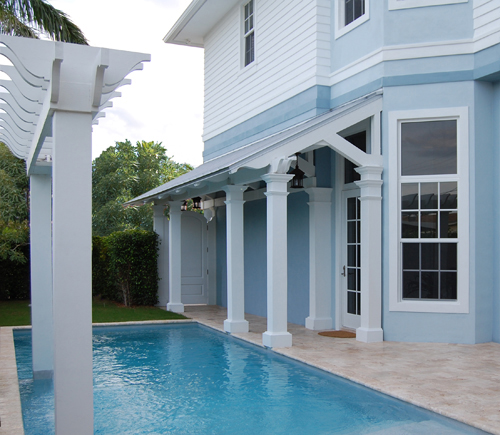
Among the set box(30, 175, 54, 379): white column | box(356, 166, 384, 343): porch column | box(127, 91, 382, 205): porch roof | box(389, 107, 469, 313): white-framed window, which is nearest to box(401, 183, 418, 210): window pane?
box(389, 107, 469, 313): white-framed window

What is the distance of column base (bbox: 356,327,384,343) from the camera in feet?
26.5

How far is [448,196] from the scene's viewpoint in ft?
26.0

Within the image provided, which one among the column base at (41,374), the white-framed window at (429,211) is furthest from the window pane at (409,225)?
the column base at (41,374)

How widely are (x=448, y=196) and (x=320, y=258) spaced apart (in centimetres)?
240

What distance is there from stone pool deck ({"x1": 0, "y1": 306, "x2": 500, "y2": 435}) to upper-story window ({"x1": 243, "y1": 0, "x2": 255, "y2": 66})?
258 inches

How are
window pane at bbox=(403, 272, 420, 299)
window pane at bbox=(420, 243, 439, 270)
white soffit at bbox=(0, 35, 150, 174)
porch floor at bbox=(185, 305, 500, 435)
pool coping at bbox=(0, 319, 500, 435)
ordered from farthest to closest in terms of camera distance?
window pane at bbox=(403, 272, 420, 299)
window pane at bbox=(420, 243, 439, 270)
porch floor at bbox=(185, 305, 500, 435)
pool coping at bbox=(0, 319, 500, 435)
white soffit at bbox=(0, 35, 150, 174)

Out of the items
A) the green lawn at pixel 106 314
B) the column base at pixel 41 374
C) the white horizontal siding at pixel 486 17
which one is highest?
the white horizontal siding at pixel 486 17

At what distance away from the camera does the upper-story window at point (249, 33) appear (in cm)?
1244

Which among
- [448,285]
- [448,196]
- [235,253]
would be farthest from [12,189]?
[448,285]

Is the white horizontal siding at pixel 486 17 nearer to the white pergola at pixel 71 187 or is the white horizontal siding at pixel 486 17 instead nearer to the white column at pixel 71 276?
the white pergola at pixel 71 187

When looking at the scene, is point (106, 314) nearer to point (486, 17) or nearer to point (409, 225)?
point (409, 225)

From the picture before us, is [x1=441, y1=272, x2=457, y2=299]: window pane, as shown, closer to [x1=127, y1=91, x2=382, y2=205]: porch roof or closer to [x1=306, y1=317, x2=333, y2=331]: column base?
[x1=127, y1=91, x2=382, y2=205]: porch roof

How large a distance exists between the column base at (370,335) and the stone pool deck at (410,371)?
0.56 feet

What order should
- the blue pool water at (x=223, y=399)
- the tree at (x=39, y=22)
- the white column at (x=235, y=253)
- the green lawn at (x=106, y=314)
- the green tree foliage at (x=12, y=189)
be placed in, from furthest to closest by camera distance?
the green tree foliage at (x=12, y=189)
the tree at (x=39, y=22)
the green lawn at (x=106, y=314)
the white column at (x=235, y=253)
the blue pool water at (x=223, y=399)
